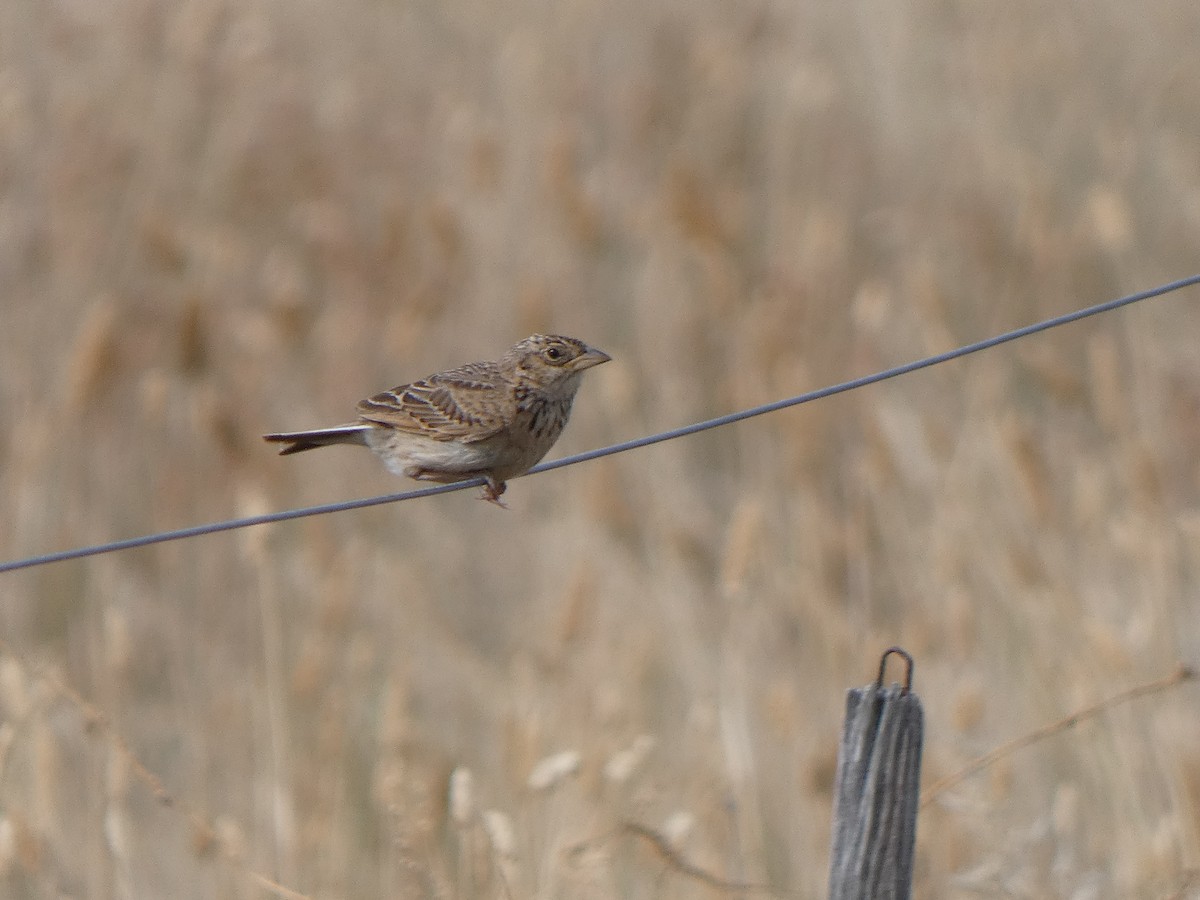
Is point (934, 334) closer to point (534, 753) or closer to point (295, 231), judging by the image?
point (534, 753)

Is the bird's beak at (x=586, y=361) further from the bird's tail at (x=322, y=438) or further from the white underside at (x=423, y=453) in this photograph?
the bird's tail at (x=322, y=438)

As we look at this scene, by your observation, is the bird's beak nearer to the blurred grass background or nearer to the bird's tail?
the bird's tail

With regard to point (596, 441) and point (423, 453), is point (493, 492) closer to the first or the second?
point (423, 453)

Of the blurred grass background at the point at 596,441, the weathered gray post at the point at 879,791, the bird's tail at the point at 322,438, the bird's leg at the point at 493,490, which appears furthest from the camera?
the blurred grass background at the point at 596,441

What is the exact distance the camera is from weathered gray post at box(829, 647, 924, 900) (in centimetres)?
206

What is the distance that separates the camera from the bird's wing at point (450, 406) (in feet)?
12.1

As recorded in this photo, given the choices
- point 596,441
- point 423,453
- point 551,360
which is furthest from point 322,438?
point 596,441

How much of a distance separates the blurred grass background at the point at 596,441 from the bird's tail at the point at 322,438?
1.13 feet

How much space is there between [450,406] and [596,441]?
2783 mm

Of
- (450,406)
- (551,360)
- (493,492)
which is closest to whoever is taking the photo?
(493,492)

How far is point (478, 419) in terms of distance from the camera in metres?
3.68

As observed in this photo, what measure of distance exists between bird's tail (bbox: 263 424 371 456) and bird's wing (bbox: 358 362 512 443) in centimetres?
5

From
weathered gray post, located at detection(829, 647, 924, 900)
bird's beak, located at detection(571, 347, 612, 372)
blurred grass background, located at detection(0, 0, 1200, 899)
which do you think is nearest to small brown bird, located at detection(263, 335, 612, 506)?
bird's beak, located at detection(571, 347, 612, 372)

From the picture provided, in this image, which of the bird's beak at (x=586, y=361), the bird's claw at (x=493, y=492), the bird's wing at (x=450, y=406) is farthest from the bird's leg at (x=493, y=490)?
the bird's beak at (x=586, y=361)
